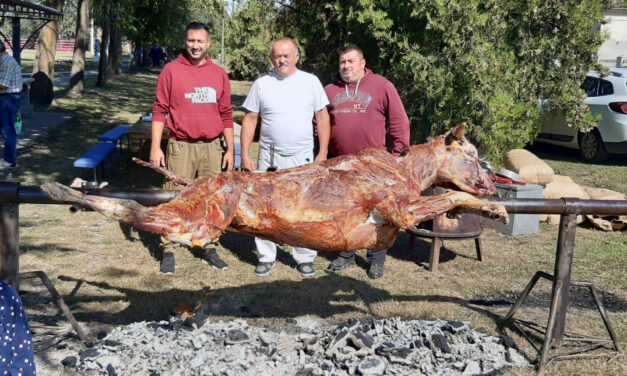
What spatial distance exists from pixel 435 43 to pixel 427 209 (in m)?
5.91

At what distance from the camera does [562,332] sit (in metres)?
4.51

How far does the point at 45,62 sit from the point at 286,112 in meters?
13.6

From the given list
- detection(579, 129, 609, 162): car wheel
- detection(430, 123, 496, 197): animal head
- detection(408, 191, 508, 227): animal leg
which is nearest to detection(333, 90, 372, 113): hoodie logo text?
detection(430, 123, 496, 197): animal head

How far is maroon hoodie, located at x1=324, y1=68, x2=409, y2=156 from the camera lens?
570 centimetres

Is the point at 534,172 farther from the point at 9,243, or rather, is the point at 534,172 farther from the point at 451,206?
the point at 9,243

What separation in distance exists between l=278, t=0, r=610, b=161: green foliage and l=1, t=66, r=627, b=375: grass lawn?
69.5 inches

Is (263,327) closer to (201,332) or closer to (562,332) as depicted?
Answer: (201,332)

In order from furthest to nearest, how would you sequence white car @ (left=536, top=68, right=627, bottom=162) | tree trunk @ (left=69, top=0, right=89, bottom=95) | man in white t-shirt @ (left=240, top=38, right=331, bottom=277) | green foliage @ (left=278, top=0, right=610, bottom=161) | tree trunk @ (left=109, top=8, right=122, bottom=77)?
tree trunk @ (left=109, top=8, right=122, bottom=77) → tree trunk @ (left=69, top=0, right=89, bottom=95) → white car @ (left=536, top=68, right=627, bottom=162) → green foliage @ (left=278, top=0, right=610, bottom=161) → man in white t-shirt @ (left=240, top=38, right=331, bottom=277)

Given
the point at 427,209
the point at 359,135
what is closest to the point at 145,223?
the point at 427,209

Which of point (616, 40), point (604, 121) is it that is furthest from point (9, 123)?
point (616, 40)

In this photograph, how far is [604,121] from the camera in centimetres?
1210

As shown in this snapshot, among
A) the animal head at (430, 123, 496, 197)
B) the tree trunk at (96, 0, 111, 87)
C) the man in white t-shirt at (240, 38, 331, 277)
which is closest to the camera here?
the animal head at (430, 123, 496, 197)

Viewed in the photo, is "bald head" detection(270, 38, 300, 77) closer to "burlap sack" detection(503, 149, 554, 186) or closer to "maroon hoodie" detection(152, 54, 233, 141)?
"maroon hoodie" detection(152, 54, 233, 141)

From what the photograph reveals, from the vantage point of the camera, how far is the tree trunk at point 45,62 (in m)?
16.3
